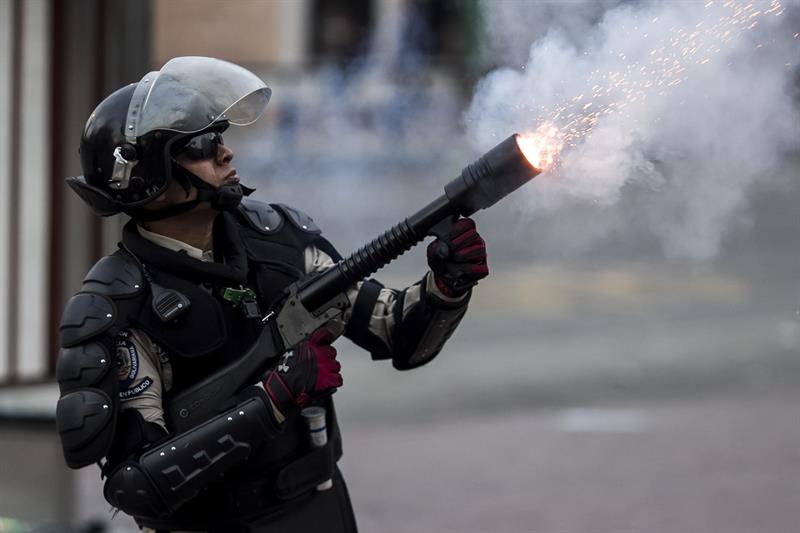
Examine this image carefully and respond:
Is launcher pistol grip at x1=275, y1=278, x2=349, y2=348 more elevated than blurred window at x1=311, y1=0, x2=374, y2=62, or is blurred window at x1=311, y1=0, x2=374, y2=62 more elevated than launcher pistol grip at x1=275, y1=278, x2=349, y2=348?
blurred window at x1=311, y1=0, x2=374, y2=62

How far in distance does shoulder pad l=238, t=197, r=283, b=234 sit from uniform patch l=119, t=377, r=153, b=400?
0.47m

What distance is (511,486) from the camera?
6266 millimetres

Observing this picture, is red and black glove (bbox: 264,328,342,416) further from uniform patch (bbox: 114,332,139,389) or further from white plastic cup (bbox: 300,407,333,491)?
uniform patch (bbox: 114,332,139,389)

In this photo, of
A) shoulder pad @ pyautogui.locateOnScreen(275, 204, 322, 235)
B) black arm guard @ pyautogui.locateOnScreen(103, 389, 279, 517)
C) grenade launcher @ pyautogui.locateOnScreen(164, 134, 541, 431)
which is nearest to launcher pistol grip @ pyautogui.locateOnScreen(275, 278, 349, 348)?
grenade launcher @ pyautogui.locateOnScreen(164, 134, 541, 431)

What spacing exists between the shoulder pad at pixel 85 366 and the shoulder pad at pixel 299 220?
61cm

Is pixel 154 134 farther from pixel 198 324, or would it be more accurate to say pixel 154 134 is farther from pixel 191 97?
pixel 198 324

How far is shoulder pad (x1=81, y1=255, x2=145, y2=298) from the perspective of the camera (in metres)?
2.64

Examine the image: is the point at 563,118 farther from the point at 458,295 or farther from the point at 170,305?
the point at 170,305

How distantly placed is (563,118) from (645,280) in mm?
8203

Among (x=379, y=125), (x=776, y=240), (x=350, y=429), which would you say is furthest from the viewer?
(x=379, y=125)

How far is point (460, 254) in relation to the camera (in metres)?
2.60

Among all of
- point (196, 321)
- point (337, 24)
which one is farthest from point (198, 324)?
point (337, 24)

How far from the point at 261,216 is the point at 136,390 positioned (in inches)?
21.6

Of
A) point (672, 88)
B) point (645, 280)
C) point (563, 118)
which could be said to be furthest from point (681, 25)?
point (645, 280)
